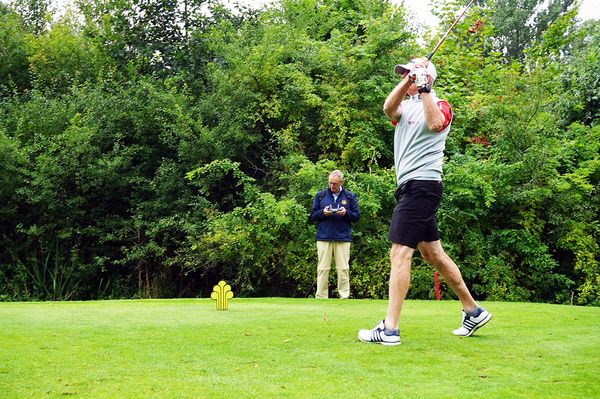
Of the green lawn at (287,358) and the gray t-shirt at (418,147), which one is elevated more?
the gray t-shirt at (418,147)

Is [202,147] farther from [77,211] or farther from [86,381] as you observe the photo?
[86,381]

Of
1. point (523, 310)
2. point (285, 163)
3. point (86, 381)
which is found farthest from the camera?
point (285, 163)

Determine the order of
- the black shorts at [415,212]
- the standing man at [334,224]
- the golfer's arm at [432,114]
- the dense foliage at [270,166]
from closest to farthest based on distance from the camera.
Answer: the golfer's arm at [432,114] → the black shorts at [415,212] → the standing man at [334,224] → the dense foliage at [270,166]

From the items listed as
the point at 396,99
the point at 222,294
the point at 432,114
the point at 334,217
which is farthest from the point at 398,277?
the point at 334,217

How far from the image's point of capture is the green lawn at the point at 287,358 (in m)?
3.98

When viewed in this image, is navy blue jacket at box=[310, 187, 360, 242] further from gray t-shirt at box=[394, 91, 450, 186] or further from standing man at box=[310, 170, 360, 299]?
gray t-shirt at box=[394, 91, 450, 186]

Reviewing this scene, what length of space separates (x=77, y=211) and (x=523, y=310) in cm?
1062

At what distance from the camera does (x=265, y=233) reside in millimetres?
14305

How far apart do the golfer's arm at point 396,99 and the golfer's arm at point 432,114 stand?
6.7 inches

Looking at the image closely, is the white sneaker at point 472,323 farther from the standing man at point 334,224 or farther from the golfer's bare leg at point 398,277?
the standing man at point 334,224

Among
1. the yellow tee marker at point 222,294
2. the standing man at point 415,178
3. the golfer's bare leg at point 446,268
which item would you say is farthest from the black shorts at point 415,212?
the yellow tee marker at point 222,294

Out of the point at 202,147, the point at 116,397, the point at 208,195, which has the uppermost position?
the point at 202,147

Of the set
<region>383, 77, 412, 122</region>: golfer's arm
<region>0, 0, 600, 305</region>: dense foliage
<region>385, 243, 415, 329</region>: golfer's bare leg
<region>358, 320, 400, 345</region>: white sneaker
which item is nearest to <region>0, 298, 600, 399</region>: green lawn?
<region>358, 320, 400, 345</region>: white sneaker

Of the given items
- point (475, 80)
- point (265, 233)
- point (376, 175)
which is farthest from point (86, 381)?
point (475, 80)
